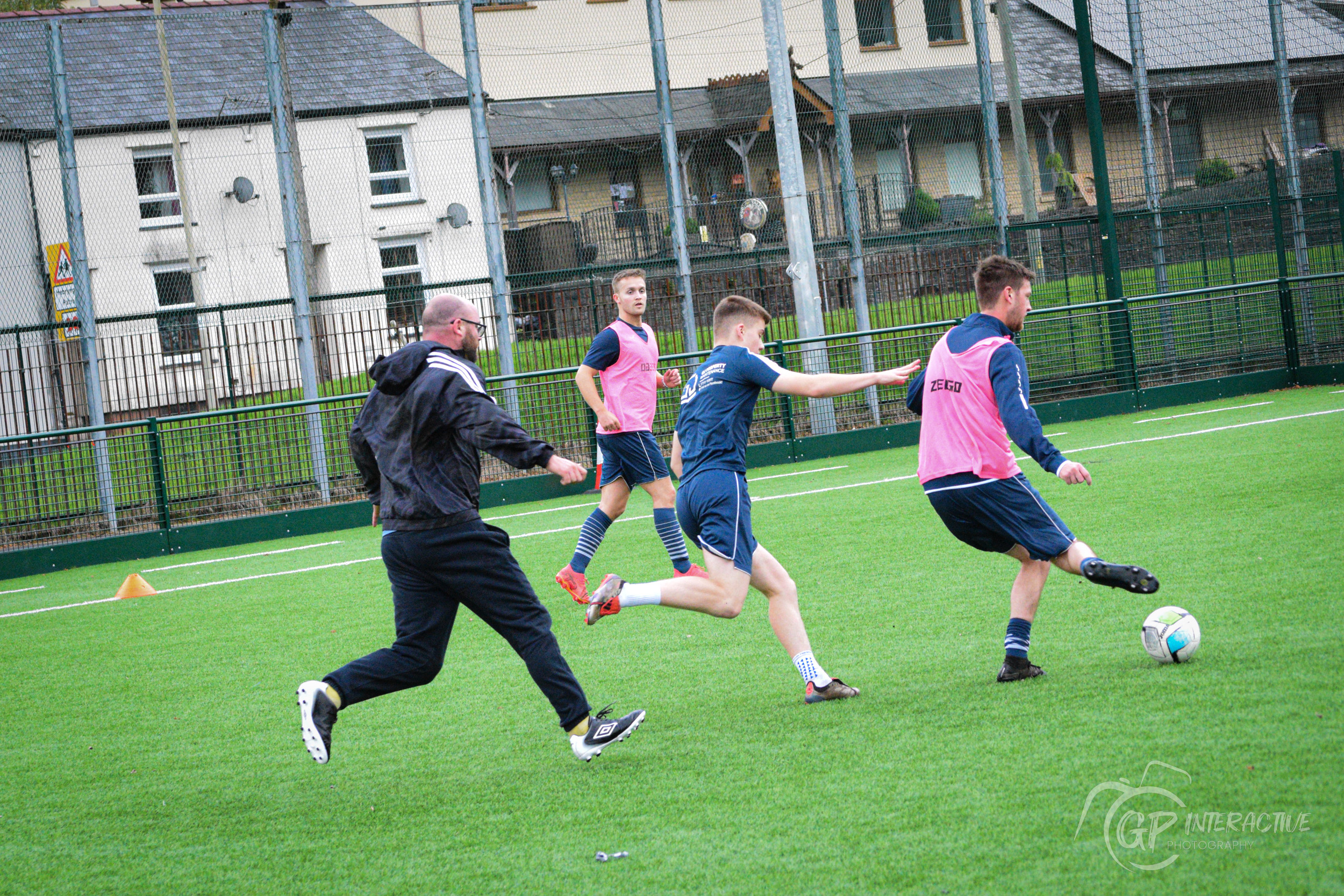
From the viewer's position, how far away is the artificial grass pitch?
11.5 ft

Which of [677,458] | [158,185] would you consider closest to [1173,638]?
[677,458]

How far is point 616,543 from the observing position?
34.4 feet

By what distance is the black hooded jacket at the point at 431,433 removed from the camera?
4.58 m

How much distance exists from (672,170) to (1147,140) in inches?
286

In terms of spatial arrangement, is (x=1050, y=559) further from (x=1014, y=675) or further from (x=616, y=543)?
(x=616, y=543)

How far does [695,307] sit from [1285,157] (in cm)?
958

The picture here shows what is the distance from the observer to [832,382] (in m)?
5.18

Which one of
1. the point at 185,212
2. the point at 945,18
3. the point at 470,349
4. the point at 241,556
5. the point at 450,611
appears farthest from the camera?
the point at 185,212

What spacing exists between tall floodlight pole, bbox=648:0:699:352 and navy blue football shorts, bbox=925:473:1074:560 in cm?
1127

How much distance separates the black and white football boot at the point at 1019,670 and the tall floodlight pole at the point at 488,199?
10834 millimetres

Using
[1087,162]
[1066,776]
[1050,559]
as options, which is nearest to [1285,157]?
[1087,162]

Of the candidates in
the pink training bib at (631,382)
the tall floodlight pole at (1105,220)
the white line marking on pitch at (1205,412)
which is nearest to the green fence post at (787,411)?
the white line marking on pitch at (1205,412)

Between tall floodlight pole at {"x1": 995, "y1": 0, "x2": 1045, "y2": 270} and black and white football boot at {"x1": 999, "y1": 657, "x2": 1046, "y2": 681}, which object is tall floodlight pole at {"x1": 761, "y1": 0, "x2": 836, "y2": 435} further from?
black and white football boot at {"x1": 999, "y1": 657, "x2": 1046, "y2": 681}

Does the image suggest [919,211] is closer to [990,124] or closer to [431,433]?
[990,124]
